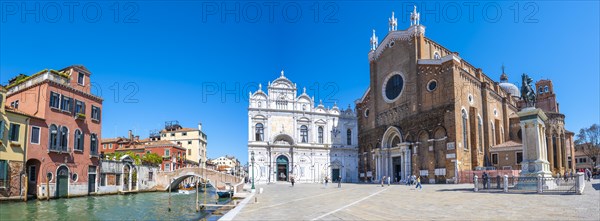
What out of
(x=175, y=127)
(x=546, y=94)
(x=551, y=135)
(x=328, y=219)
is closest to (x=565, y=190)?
(x=328, y=219)

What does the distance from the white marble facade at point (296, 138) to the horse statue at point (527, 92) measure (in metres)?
26.9

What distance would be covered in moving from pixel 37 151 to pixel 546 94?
59039 mm

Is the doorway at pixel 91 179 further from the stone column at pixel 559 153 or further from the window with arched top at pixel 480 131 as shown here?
the stone column at pixel 559 153

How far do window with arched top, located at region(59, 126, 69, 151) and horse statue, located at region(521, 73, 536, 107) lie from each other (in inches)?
1202

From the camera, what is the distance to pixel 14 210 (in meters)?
21.4

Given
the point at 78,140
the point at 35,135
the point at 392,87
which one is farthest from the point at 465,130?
the point at 35,135

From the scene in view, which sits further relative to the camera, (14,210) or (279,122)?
(279,122)

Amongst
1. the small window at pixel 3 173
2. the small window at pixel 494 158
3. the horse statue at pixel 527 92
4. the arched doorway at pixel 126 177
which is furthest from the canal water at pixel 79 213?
the small window at pixel 494 158

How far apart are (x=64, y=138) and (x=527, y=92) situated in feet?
101

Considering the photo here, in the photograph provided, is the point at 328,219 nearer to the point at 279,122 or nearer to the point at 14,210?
the point at 14,210

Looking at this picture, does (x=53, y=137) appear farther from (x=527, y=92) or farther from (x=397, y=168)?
(x=527, y=92)

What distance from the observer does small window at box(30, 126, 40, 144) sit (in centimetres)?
2723

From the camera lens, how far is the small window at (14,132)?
2556 centimetres

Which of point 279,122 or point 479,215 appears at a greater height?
point 279,122
